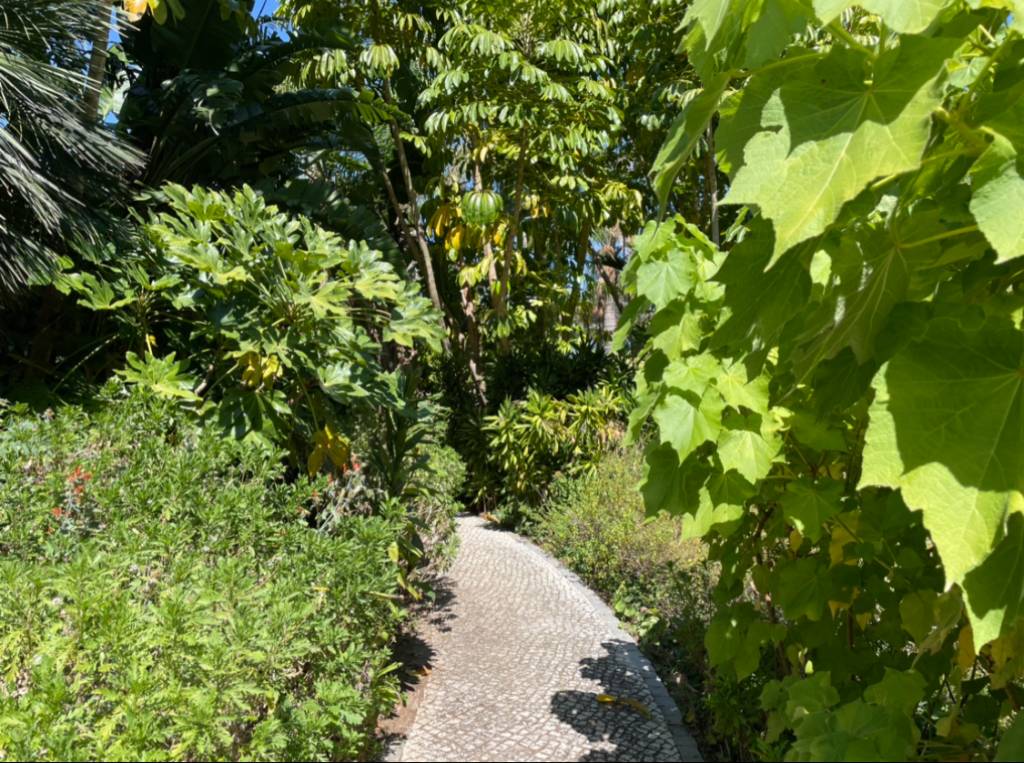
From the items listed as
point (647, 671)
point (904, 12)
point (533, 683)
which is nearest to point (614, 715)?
point (533, 683)

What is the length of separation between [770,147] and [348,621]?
2643mm

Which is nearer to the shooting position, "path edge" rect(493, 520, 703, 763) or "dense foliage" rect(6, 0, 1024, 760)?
"dense foliage" rect(6, 0, 1024, 760)

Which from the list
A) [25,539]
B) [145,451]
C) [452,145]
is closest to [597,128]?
[452,145]

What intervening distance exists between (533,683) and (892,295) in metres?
3.53

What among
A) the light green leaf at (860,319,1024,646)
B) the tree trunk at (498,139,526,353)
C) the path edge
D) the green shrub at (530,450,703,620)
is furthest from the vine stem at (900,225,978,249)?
the tree trunk at (498,139,526,353)

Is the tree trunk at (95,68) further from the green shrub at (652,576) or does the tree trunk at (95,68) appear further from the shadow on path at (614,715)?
the shadow on path at (614,715)

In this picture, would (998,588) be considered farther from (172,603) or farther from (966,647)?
(172,603)

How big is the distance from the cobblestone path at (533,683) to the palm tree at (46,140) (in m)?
3.37

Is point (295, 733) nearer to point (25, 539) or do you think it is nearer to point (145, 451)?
point (25, 539)

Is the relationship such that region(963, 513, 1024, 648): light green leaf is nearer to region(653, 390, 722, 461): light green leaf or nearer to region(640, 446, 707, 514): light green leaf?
region(653, 390, 722, 461): light green leaf

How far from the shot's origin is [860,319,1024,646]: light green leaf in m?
0.72

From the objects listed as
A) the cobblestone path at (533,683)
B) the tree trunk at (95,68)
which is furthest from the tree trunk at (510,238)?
the tree trunk at (95,68)

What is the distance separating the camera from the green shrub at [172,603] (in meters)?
1.82

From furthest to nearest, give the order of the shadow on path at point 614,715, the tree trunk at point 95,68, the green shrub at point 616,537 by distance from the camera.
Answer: the green shrub at point 616,537 < the tree trunk at point 95,68 < the shadow on path at point 614,715
